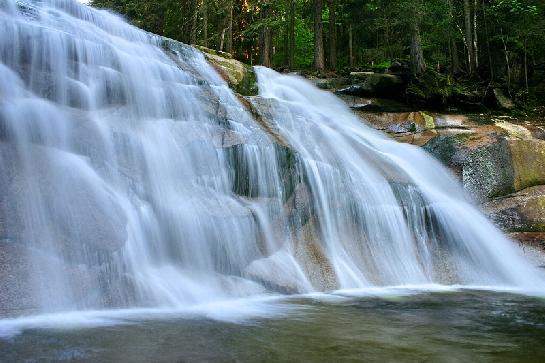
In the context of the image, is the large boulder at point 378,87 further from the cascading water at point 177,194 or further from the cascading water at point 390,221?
the cascading water at point 390,221

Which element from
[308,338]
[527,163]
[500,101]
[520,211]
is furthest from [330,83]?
[308,338]

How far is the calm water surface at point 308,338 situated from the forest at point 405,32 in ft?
35.2

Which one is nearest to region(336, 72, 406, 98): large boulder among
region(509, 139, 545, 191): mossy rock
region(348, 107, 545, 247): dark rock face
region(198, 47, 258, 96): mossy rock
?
region(348, 107, 545, 247): dark rock face

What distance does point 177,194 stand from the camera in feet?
23.2

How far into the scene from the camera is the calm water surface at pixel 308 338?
354 cm

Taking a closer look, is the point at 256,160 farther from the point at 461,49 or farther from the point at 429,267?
the point at 461,49

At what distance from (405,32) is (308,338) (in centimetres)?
2189

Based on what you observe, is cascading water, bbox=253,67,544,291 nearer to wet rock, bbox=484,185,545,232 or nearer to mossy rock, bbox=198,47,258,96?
wet rock, bbox=484,185,545,232

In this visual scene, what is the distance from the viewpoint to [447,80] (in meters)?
14.7

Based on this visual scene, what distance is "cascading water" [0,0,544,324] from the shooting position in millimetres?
5391

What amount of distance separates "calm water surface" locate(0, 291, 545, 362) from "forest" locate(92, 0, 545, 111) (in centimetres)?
1074

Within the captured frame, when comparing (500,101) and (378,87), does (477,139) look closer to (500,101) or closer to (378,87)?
(378,87)

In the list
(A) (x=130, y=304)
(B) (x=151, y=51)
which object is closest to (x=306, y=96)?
(B) (x=151, y=51)

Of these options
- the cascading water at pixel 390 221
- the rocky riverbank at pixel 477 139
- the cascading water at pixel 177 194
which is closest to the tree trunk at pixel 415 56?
the rocky riverbank at pixel 477 139
